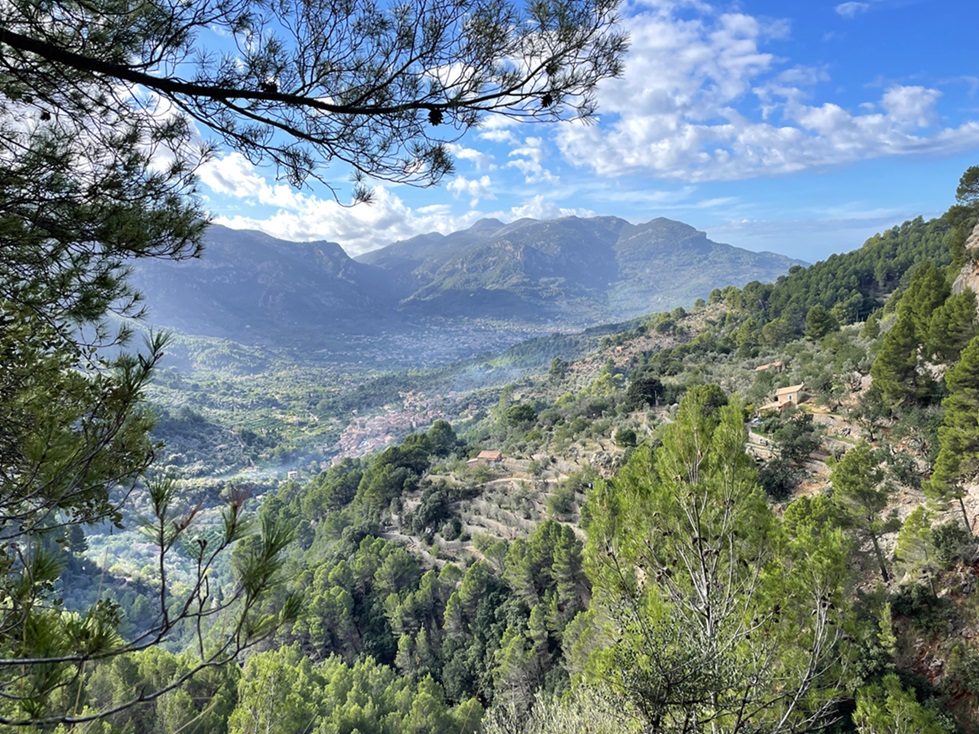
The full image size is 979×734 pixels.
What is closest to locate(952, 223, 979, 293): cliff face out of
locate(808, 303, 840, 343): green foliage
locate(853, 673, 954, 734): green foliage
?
locate(808, 303, 840, 343): green foliage

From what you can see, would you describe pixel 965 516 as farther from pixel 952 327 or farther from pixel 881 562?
pixel 952 327

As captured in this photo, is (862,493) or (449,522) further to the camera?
(449,522)

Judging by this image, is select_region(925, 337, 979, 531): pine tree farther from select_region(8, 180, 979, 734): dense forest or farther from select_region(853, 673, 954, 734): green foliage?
select_region(853, 673, 954, 734): green foliage

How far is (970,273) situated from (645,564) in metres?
21.0

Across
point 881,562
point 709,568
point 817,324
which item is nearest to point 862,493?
point 881,562

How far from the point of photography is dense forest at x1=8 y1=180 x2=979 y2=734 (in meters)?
3.05

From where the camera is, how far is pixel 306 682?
13094 mm

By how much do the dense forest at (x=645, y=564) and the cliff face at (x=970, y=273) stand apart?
0.35 m

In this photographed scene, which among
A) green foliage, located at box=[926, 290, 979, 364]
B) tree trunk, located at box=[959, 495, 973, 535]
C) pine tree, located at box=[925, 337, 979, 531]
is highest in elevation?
green foliage, located at box=[926, 290, 979, 364]

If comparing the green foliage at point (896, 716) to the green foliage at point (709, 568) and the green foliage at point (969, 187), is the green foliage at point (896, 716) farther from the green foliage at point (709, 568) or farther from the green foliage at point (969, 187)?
the green foliage at point (969, 187)

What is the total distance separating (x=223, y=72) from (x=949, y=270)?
27149 mm

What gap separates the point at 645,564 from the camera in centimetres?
429

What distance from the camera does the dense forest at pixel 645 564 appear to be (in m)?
3.05

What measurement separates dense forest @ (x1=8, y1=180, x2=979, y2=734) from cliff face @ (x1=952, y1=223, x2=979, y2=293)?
35 cm
